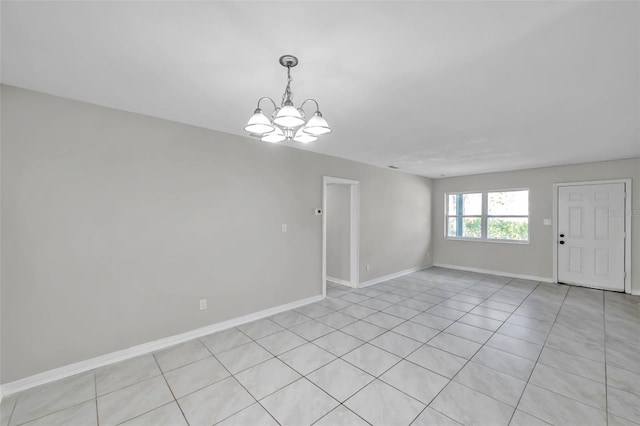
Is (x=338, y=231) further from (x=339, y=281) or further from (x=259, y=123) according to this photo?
(x=259, y=123)

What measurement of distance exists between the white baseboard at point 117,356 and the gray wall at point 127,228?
6 cm

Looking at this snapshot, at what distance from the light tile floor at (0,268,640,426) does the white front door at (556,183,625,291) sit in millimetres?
1401

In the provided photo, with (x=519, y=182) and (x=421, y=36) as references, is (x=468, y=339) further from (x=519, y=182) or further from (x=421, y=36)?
(x=519, y=182)

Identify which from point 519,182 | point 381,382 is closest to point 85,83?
point 381,382

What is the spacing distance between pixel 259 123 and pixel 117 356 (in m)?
2.68

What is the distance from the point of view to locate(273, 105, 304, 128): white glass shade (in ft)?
5.35

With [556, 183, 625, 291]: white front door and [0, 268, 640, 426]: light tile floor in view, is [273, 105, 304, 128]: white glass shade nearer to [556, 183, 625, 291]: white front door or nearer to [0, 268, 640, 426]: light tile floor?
[0, 268, 640, 426]: light tile floor

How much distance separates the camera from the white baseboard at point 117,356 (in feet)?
7.18

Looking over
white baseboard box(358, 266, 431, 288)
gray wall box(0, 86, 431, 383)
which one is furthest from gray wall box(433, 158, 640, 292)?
gray wall box(0, 86, 431, 383)

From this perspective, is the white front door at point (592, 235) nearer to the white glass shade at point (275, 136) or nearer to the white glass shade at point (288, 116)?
the white glass shade at point (275, 136)

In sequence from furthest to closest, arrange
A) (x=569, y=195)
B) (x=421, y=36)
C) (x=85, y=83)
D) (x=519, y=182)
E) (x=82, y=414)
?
(x=519, y=182) → (x=569, y=195) → (x=85, y=83) → (x=82, y=414) → (x=421, y=36)

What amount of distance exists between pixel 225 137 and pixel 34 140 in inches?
66.8

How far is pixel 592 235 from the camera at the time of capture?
5059 millimetres

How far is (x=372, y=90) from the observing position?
7.39ft
